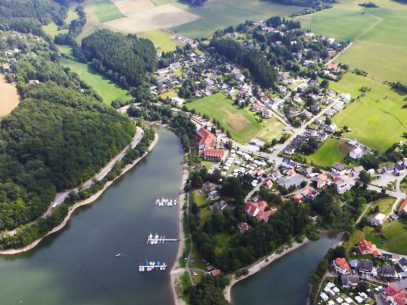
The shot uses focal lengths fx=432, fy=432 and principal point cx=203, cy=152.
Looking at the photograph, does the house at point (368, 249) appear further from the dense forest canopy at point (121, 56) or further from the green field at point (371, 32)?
the dense forest canopy at point (121, 56)

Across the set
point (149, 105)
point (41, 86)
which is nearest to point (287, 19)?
point (149, 105)

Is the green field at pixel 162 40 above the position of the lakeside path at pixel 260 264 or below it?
above

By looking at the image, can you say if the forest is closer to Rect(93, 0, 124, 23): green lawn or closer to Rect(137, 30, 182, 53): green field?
Rect(137, 30, 182, 53): green field

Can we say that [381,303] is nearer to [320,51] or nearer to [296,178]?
[296,178]

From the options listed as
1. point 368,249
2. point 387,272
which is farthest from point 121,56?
point 387,272

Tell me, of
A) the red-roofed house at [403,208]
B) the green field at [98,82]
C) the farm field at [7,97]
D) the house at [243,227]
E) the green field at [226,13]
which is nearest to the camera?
the house at [243,227]

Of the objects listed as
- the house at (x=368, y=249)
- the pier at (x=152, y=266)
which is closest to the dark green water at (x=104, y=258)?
the pier at (x=152, y=266)

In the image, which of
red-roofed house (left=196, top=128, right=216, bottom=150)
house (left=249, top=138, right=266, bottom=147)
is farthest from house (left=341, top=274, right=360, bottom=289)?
red-roofed house (left=196, top=128, right=216, bottom=150)
